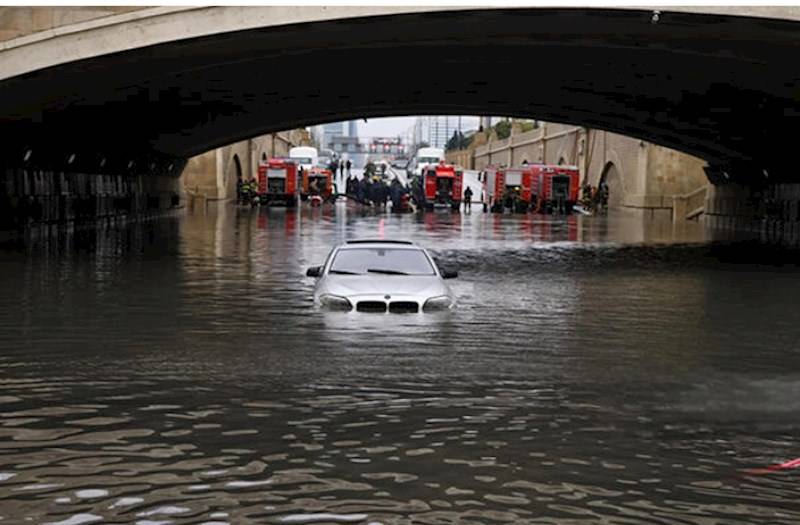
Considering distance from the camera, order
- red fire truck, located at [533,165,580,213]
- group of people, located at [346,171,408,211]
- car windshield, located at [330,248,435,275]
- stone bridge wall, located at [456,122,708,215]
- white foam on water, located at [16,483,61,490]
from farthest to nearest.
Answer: stone bridge wall, located at [456,122,708,215], red fire truck, located at [533,165,580,213], group of people, located at [346,171,408,211], car windshield, located at [330,248,435,275], white foam on water, located at [16,483,61,490]

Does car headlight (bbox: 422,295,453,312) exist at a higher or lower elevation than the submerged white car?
lower

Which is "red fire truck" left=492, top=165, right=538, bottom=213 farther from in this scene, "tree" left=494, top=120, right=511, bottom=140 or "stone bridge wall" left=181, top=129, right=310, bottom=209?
"tree" left=494, top=120, right=511, bottom=140

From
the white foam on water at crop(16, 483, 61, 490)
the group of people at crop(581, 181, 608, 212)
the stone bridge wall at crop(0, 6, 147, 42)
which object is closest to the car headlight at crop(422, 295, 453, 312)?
the white foam on water at crop(16, 483, 61, 490)

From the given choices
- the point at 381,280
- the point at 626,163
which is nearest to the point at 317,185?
the point at 626,163

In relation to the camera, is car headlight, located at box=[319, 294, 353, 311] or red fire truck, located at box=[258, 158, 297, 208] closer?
car headlight, located at box=[319, 294, 353, 311]

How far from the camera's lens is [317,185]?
91.4 meters

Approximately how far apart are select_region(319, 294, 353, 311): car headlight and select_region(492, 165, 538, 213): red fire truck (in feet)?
198

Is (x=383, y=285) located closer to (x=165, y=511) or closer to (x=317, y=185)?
(x=165, y=511)

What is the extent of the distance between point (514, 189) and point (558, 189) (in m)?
4.72

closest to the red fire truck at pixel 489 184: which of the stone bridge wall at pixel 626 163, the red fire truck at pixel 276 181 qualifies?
the stone bridge wall at pixel 626 163

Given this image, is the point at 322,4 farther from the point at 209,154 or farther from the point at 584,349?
the point at 209,154

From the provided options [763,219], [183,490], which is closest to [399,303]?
[183,490]

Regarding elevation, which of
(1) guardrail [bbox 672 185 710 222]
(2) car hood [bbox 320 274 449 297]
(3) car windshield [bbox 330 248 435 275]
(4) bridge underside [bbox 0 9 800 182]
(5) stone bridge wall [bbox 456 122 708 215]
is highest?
(4) bridge underside [bbox 0 9 800 182]

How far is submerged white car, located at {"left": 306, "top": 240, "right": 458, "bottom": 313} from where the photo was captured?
16516 millimetres
